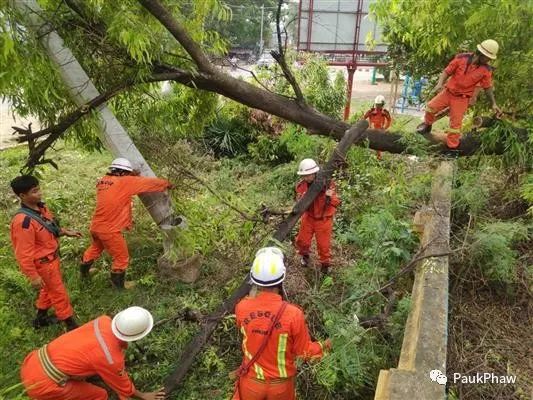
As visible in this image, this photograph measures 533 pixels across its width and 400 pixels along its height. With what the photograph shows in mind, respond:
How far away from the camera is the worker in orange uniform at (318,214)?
5105 millimetres

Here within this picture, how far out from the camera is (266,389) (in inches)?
119

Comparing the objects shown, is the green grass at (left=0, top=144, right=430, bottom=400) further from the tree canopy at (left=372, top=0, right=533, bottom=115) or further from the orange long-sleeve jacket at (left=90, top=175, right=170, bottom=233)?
the tree canopy at (left=372, top=0, right=533, bottom=115)

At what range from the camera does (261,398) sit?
10.1ft

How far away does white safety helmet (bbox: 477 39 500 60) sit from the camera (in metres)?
5.32

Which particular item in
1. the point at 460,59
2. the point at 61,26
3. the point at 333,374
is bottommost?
the point at 333,374

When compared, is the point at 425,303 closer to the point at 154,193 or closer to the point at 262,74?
the point at 154,193

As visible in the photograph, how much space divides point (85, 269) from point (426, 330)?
13.3 feet

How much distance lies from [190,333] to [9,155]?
7946mm

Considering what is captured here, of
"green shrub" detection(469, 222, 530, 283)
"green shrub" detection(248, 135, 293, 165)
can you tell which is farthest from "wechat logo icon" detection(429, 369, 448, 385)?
"green shrub" detection(248, 135, 293, 165)

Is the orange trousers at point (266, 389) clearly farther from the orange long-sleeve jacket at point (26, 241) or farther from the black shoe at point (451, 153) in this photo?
the black shoe at point (451, 153)

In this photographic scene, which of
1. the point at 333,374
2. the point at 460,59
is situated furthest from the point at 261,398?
the point at 460,59

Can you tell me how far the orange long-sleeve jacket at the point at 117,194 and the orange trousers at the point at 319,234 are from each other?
5.54ft

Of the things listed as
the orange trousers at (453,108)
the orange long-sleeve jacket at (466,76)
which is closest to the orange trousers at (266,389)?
the orange trousers at (453,108)

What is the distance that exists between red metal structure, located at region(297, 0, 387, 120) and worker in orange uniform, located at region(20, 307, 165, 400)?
35.5ft
